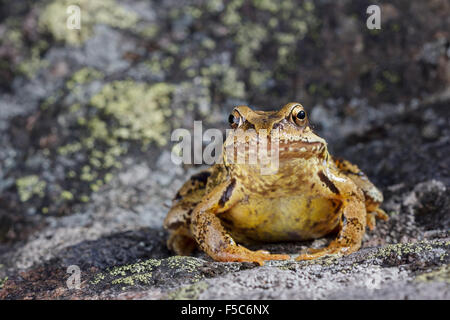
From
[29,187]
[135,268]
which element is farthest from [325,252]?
[29,187]

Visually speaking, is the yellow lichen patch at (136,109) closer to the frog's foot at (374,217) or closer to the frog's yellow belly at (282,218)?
the frog's yellow belly at (282,218)

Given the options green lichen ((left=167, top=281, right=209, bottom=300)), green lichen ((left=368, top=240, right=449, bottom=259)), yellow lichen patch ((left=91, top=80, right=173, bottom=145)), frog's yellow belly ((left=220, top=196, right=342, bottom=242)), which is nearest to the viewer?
green lichen ((left=167, top=281, right=209, bottom=300))

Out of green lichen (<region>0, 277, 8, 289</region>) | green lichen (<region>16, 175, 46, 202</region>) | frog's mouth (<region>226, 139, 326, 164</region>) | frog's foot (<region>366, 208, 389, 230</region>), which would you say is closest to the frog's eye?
frog's mouth (<region>226, 139, 326, 164</region>)

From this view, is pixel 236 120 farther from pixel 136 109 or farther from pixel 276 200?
pixel 136 109

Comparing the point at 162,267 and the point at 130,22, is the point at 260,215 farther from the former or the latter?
the point at 130,22

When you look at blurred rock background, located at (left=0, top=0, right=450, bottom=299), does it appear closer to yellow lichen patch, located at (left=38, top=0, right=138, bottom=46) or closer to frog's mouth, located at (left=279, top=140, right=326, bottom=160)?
yellow lichen patch, located at (left=38, top=0, right=138, bottom=46)

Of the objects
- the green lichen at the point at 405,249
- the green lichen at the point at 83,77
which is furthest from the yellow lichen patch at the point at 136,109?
the green lichen at the point at 405,249
